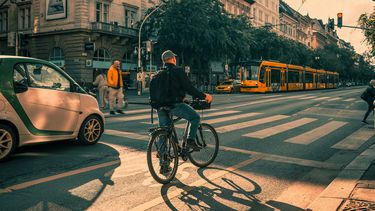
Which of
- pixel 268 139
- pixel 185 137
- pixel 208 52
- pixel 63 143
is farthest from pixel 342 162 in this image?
pixel 208 52

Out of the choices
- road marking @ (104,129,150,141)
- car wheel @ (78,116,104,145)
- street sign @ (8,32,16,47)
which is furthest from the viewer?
street sign @ (8,32,16,47)

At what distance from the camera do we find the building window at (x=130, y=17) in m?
38.9

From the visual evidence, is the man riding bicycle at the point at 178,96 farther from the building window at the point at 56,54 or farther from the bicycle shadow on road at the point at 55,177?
the building window at the point at 56,54

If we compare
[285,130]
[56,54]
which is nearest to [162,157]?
[285,130]

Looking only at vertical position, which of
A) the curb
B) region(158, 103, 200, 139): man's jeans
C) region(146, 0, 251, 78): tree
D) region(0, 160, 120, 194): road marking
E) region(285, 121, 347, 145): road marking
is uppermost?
region(146, 0, 251, 78): tree

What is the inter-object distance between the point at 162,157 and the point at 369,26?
1799 cm

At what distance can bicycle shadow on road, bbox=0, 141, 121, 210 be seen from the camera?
4090mm

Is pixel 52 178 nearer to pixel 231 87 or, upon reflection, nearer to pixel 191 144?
pixel 191 144

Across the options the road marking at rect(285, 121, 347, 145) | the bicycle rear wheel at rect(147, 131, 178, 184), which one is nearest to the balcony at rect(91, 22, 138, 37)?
the road marking at rect(285, 121, 347, 145)

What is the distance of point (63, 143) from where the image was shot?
7.52m

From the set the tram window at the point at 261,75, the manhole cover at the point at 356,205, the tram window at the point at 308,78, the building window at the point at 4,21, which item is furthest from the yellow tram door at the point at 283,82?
the manhole cover at the point at 356,205

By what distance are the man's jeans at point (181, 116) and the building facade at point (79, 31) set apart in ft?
91.2

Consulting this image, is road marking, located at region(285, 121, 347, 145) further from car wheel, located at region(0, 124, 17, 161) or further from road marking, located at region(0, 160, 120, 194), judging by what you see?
car wheel, located at region(0, 124, 17, 161)

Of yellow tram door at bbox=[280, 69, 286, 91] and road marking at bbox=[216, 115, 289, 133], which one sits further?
yellow tram door at bbox=[280, 69, 286, 91]
